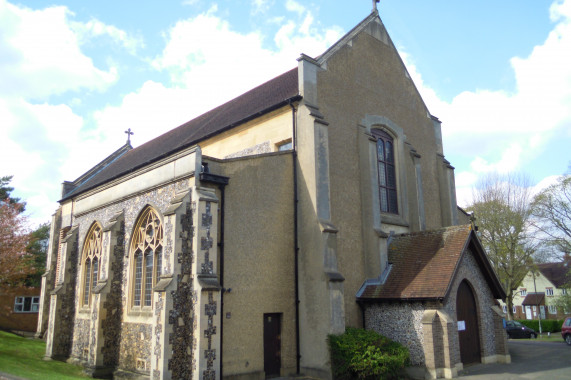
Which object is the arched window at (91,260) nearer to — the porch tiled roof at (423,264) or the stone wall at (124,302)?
the stone wall at (124,302)

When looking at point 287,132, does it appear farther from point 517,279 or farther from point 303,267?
point 517,279

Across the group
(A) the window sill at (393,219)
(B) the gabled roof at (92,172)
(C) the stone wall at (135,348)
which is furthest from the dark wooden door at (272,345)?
(B) the gabled roof at (92,172)

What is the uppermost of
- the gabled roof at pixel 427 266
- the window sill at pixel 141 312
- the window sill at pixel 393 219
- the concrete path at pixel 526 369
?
the window sill at pixel 393 219

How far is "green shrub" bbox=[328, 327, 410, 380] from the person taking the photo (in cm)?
1320

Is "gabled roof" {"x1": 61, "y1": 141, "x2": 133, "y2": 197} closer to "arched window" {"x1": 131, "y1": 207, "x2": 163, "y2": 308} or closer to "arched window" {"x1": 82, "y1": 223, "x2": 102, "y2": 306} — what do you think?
"arched window" {"x1": 82, "y1": 223, "x2": 102, "y2": 306}

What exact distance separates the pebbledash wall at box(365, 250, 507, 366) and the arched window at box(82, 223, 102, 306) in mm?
11700

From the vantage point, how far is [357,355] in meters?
13.5

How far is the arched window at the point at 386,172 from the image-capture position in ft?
63.4

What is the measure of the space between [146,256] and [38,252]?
2546cm

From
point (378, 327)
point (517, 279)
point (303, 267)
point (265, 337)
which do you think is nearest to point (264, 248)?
point (303, 267)

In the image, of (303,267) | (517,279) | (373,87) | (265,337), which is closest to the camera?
(265,337)

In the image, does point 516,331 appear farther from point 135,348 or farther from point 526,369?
point 135,348

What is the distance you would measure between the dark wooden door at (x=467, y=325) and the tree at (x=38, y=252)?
28.0 m

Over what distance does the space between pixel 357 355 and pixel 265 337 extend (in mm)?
2965
